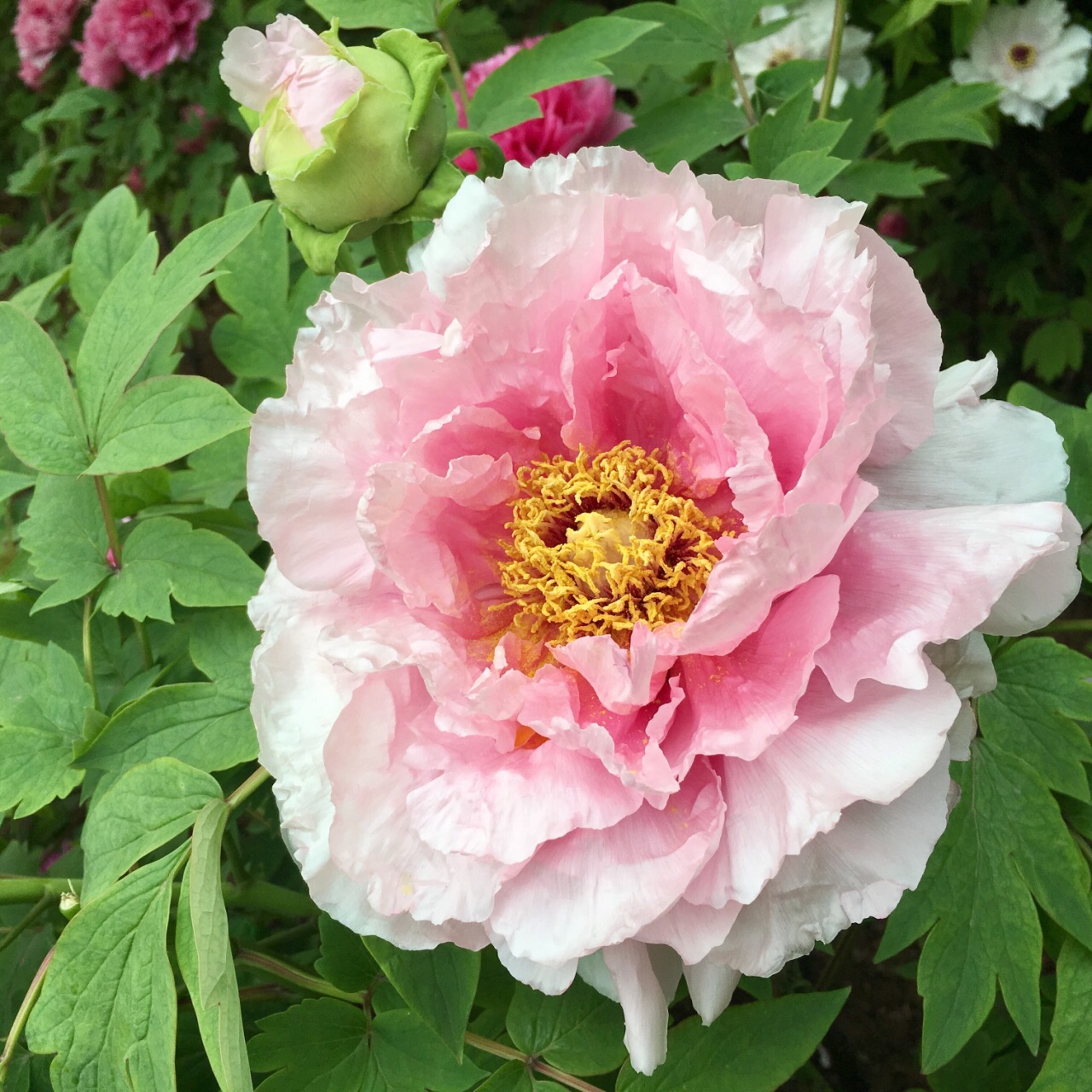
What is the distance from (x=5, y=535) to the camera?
48.3 inches

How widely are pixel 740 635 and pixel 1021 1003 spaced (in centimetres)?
39

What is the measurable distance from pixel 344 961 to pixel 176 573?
1.12ft

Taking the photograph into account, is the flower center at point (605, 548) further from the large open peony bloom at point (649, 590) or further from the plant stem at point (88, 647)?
the plant stem at point (88, 647)

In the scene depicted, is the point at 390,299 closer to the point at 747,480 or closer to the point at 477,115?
the point at 747,480

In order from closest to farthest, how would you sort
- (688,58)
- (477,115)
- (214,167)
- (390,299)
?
1. (390,299)
2. (477,115)
3. (688,58)
4. (214,167)

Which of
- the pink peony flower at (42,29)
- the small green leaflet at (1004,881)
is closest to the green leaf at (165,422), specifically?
the small green leaflet at (1004,881)

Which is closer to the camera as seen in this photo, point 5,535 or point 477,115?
point 477,115

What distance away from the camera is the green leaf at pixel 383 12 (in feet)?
3.12

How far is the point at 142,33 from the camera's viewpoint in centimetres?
199

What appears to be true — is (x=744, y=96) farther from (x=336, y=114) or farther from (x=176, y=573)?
(x=176, y=573)

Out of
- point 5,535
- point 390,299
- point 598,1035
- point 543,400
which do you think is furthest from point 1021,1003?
point 5,535

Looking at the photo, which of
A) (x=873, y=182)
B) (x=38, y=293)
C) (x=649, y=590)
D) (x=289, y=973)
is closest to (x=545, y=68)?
(x=873, y=182)

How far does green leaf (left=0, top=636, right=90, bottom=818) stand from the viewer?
0.81 m

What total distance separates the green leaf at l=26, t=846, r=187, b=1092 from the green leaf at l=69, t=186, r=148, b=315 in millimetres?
623
